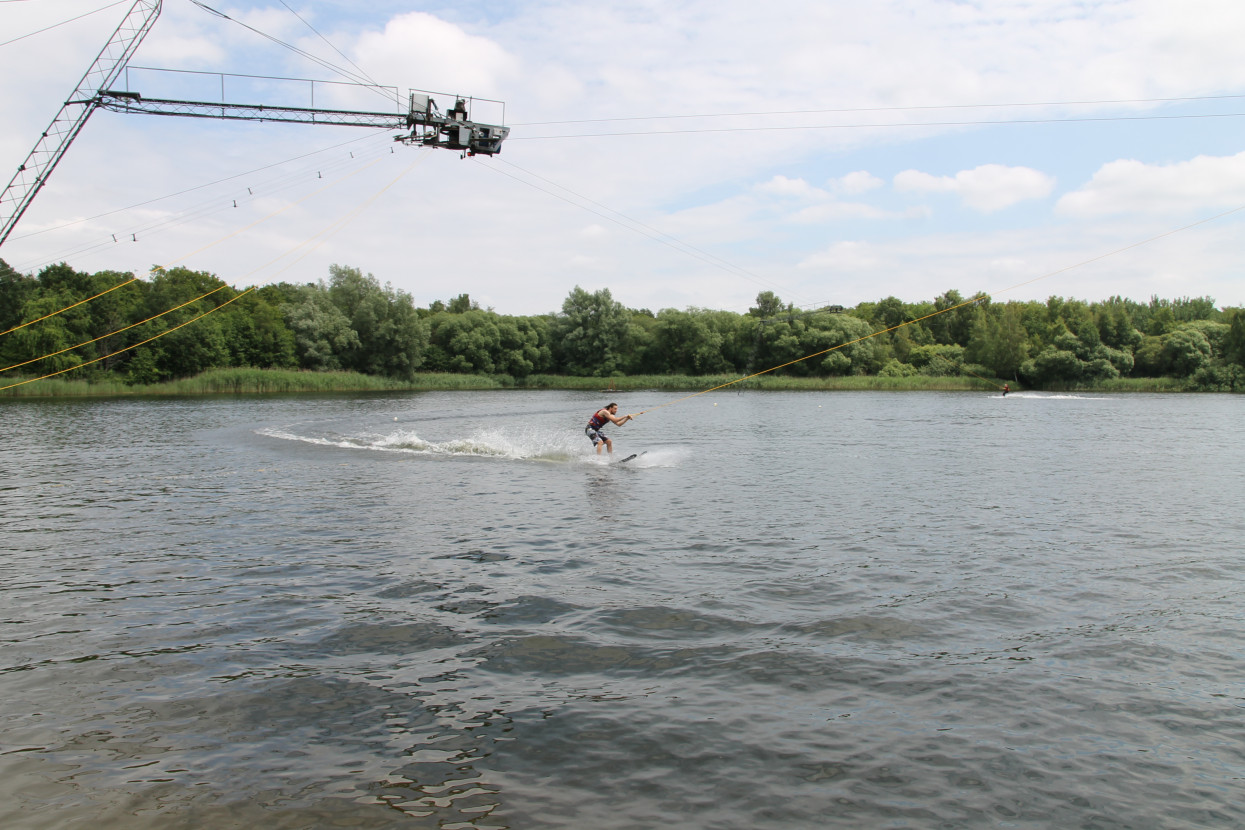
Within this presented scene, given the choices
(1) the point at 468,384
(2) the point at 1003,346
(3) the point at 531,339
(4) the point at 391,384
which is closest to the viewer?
(4) the point at 391,384

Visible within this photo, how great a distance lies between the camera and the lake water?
6090 millimetres

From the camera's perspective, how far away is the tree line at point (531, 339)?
74.8m

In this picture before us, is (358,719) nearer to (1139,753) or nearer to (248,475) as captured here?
(1139,753)

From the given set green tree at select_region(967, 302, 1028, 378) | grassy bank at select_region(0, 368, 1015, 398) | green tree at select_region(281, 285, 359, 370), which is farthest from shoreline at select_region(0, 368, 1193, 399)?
green tree at select_region(281, 285, 359, 370)

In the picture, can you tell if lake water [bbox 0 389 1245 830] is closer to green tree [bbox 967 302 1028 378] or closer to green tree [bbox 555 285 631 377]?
green tree [bbox 967 302 1028 378]

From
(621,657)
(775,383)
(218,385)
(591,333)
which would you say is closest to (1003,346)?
Answer: (775,383)

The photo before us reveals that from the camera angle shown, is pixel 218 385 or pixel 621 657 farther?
pixel 218 385

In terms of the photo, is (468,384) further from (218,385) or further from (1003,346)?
(1003,346)

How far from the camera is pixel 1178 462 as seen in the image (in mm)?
26016

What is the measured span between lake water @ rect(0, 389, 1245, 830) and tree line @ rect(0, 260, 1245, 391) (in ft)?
202

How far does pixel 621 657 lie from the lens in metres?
8.71

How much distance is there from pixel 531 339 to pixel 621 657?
101341 mm

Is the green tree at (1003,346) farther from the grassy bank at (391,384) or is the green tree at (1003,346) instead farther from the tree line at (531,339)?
the grassy bank at (391,384)

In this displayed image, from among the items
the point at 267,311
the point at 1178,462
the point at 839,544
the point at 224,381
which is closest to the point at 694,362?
the point at 267,311
